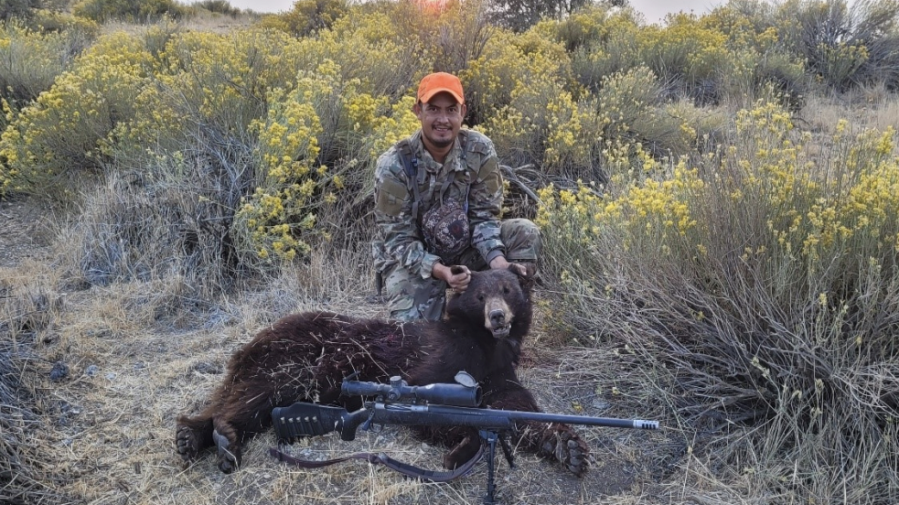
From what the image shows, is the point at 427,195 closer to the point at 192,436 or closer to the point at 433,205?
the point at 433,205

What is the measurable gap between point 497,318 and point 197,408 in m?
1.88

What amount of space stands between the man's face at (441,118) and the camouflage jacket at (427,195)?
16cm

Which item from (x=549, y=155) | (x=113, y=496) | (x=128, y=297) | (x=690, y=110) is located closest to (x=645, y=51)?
(x=690, y=110)

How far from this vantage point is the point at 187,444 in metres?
3.35

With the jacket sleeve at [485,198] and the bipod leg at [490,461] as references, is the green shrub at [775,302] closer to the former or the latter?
the jacket sleeve at [485,198]

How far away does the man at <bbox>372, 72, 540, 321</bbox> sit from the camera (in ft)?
14.8

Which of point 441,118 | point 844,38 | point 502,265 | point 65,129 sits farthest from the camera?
point 844,38

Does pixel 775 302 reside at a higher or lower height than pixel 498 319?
higher

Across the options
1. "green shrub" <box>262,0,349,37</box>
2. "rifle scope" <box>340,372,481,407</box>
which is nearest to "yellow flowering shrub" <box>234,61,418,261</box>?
"rifle scope" <box>340,372,481,407</box>

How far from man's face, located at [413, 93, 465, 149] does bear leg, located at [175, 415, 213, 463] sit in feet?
7.44

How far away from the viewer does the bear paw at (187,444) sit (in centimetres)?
334

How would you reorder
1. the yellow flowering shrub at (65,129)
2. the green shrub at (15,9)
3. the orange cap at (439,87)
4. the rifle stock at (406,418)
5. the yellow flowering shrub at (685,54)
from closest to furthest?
the rifle stock at (406,418) → the orange cap at (439,87) → the yellow flowering shrub at (65,129) → the yellow flowering shrub at (685,54) → the green shrub at (15,9)

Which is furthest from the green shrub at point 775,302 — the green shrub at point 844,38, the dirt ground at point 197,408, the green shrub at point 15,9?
the green shrub at point 15,9

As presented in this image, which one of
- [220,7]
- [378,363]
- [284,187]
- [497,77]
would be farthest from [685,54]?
[220,7]
